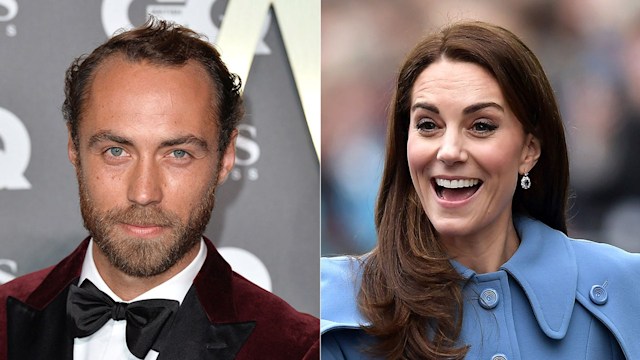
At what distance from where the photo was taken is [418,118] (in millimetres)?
2189

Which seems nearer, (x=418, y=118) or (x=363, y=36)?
(x=418, y=118)

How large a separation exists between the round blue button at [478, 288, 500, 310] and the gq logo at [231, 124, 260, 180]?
2.14ft

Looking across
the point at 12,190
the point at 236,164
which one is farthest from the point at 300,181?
the point at 12,190

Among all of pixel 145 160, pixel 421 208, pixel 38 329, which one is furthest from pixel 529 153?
pixel 38 329

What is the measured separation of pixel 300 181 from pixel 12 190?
0.74 meters

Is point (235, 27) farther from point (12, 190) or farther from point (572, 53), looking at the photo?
point (572, 53)

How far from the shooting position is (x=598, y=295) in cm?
219

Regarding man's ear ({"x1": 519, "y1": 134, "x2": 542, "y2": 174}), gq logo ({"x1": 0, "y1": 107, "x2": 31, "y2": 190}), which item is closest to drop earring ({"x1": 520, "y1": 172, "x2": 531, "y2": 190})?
man's ear ({"x1": 519, "y1": 134, "x2": 542, "y2": 174})

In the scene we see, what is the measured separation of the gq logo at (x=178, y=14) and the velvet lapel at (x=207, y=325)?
603 mm

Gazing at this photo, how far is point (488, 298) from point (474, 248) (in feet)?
0.47

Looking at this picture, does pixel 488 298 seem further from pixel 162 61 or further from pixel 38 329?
pixel 38 329

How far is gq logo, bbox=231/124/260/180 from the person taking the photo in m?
2.26

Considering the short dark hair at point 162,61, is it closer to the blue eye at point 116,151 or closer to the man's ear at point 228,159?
the man's ear at point 228,159

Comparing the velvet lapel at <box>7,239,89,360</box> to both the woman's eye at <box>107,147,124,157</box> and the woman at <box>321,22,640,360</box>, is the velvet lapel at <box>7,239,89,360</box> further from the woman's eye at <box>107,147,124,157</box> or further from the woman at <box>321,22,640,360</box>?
the woman at <box>321,22,640,360</box>
